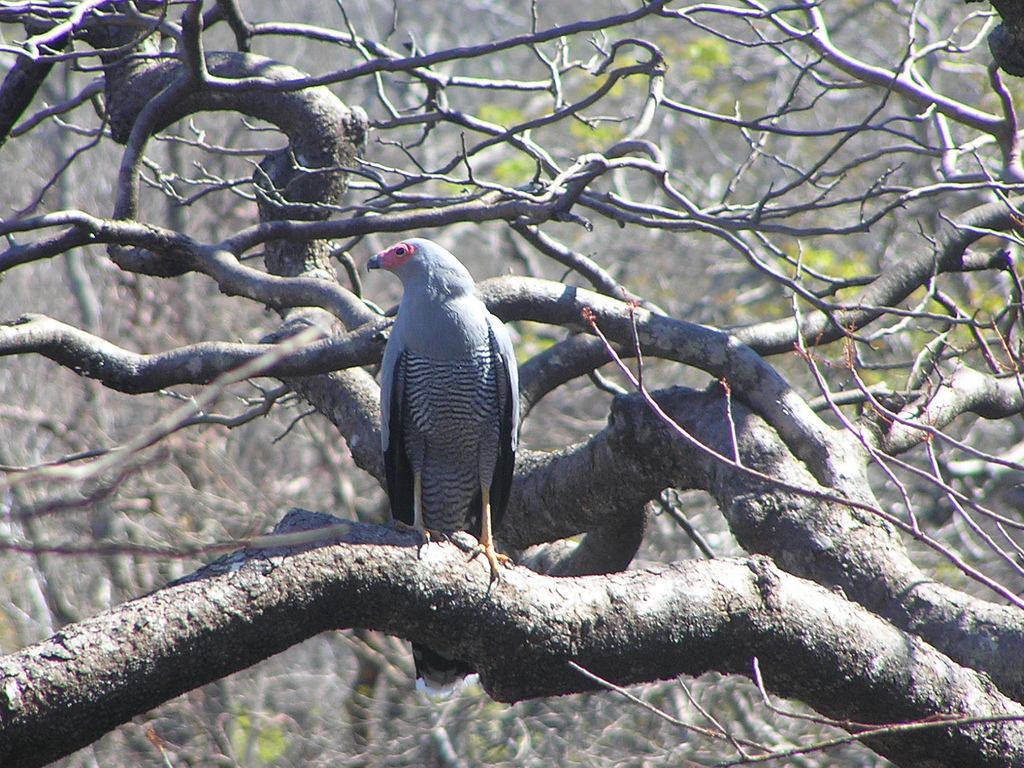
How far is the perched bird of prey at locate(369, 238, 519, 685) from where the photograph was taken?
12.4 ft

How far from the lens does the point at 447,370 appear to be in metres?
3.80

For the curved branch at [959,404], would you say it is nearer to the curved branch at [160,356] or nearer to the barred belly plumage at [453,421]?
the barred belly plumage at [453,421]

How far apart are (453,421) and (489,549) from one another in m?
1.11

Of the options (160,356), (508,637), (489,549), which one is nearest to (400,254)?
(160,356)

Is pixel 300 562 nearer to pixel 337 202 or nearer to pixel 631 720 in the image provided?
pixel 337 202

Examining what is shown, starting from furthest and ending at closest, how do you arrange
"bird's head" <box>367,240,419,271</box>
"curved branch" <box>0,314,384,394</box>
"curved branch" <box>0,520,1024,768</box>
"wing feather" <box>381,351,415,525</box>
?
"bird's head" <box>367,240,419,271</box>, "wing feather" <box>381,351,415,525</box>, "curved branch" <box>0,314,384,394</box>, "curved branch" <box>0,520,1024,768</box>

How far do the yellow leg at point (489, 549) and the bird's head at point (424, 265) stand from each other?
84cm

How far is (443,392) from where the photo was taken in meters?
3.84

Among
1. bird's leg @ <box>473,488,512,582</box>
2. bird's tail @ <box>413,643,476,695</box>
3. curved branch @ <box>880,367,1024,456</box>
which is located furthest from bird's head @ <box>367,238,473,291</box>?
curved branch @ <box>880,367,1024,456</box>

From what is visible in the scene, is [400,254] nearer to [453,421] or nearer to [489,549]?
[453,421]

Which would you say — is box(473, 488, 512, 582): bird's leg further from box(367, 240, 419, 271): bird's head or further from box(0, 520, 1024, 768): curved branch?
box(367, 240, 419, 271): bird's head

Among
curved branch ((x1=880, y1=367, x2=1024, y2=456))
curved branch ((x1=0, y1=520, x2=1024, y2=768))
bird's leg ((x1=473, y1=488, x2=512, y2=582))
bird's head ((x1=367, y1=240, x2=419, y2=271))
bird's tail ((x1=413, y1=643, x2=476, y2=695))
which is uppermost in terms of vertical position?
bird's head ((x1=367, y1=240, x2=419, y2=271))

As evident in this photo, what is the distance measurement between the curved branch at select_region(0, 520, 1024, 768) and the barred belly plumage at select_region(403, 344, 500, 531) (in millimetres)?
1262

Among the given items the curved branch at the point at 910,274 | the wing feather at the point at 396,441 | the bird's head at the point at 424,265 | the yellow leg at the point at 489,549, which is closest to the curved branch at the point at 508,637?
the yellow leg at the point at 489,549
